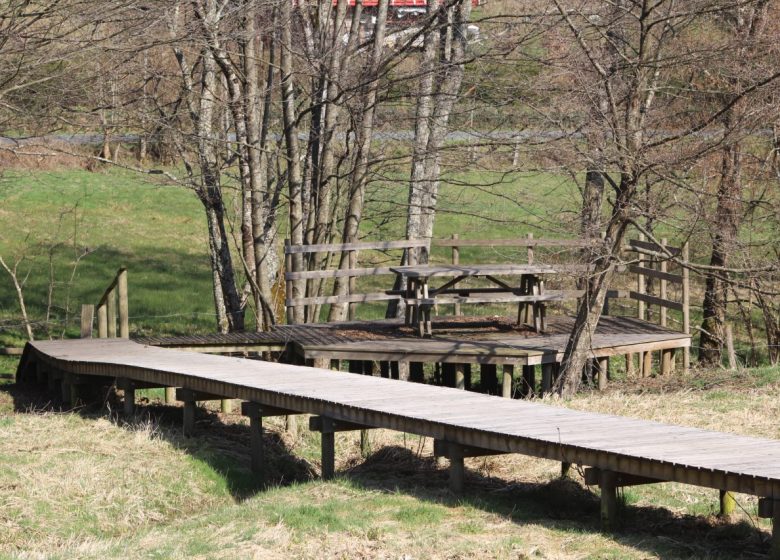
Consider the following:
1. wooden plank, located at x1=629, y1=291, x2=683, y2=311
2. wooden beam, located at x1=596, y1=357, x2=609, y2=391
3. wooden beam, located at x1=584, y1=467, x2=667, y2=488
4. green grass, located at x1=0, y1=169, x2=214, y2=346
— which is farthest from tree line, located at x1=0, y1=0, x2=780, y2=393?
wooden beam, located at x1=584, y1=467, x2=667, y2=488

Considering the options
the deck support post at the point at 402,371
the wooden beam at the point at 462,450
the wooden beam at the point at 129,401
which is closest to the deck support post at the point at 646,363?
the deck support post at the point at 402,371

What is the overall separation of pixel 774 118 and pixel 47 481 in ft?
27.7

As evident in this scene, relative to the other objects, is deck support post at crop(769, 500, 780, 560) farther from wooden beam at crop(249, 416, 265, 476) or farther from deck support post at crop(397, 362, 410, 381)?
deck support post at crop(397, 362, 410, 381)

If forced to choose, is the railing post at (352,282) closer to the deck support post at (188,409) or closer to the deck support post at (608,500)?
the deck support post at (188,409)

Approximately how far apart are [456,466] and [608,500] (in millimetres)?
1453

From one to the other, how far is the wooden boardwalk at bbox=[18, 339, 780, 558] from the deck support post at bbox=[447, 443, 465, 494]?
0.04ft

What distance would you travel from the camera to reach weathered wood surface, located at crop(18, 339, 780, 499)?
7.37 metres

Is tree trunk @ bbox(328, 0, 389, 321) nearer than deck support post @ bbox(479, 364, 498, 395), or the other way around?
deck support post @ bbox(479, 364, 498, 395)

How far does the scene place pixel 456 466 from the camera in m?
8.96

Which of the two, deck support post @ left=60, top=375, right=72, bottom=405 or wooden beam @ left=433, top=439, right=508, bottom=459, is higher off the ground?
wooden beam @ left=433, top=439, right=508, bottom=459

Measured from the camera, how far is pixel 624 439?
Result: 8.22 metres

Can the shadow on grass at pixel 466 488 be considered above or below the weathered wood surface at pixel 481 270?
below

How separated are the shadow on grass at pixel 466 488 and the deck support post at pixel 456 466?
0.09 m

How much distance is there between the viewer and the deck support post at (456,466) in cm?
891
